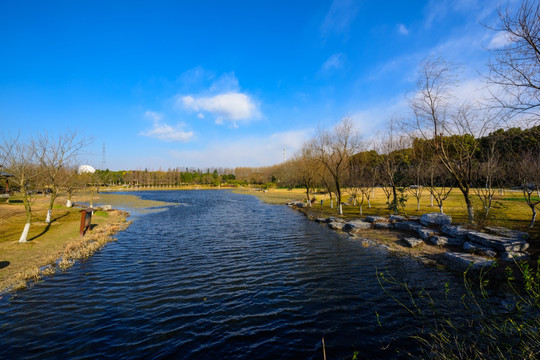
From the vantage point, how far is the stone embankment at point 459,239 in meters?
11.8

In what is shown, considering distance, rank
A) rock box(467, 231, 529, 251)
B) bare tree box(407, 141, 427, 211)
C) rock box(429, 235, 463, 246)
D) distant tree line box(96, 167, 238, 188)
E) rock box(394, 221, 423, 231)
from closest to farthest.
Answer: rock box(467, 231, 529, 251) → rock box(429, 235, 463, 246) → rock box(394, 221, 423, 231) → bare tree box(407, 141, 427, 211) → distant tree line box(96, 167, 238, 188)

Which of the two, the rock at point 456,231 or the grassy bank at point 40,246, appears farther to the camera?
the rock at point 456,231

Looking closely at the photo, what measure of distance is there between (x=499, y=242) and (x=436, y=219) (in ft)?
21.2

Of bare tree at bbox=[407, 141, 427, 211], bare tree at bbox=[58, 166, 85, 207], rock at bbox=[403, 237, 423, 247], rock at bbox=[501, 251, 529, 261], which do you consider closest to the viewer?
rock at bbox=[501, 251, 529, 261]

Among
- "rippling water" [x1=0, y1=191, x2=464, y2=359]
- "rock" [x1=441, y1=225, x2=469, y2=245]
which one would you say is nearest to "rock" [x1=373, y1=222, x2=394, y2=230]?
"rock" [x1=441, y1=225, x2=469, y2=245]

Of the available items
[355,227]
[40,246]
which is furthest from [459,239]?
[40,246]

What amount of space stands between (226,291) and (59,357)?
5.47 meters

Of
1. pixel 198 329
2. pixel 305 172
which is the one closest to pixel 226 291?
pixel 198 329

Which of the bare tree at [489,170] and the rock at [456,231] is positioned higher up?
the bare tree at [489,170]

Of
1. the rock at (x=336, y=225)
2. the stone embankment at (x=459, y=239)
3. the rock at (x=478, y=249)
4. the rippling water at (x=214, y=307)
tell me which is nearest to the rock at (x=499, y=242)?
the stone embankment at (x=459, y=239)

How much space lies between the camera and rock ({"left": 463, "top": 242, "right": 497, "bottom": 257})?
485 inches

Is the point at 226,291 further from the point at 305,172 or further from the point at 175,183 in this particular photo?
the point at 175,183

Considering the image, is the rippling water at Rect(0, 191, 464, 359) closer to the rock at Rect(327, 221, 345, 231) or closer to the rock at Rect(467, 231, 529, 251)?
the rock at Rect(467, 231, 529, 251)

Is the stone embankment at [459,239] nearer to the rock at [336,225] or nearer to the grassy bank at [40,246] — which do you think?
the rock at [336,225]
